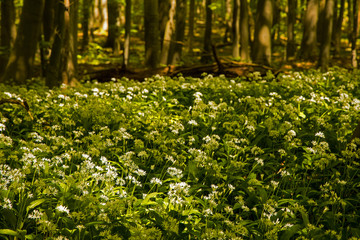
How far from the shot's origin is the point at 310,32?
1488 cm

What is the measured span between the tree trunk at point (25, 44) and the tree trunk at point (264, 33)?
7.01m

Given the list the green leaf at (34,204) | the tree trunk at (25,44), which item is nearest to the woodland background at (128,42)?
the tree trunk at (25,44)

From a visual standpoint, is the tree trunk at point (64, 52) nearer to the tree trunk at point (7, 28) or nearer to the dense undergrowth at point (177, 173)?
the dense undergrowth at point (177, 173)

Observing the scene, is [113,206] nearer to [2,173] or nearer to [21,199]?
[21,199]

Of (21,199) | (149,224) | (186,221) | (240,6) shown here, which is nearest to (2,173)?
(21,199)

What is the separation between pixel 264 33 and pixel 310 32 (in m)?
3.71

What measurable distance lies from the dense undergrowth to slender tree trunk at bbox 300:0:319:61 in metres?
7.90

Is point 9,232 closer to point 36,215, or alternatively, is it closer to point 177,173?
point 36,215

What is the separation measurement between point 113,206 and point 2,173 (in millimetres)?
1205

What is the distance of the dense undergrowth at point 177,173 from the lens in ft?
10.9

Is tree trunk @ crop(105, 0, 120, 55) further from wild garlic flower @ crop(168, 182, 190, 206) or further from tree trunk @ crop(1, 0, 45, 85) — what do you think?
wild garlic flower @ crop(168, 182, 190, 206)

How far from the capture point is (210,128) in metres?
5.88

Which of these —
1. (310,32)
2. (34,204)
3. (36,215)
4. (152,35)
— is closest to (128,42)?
(152,35)

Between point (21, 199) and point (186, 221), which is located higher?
point (21, 199)
